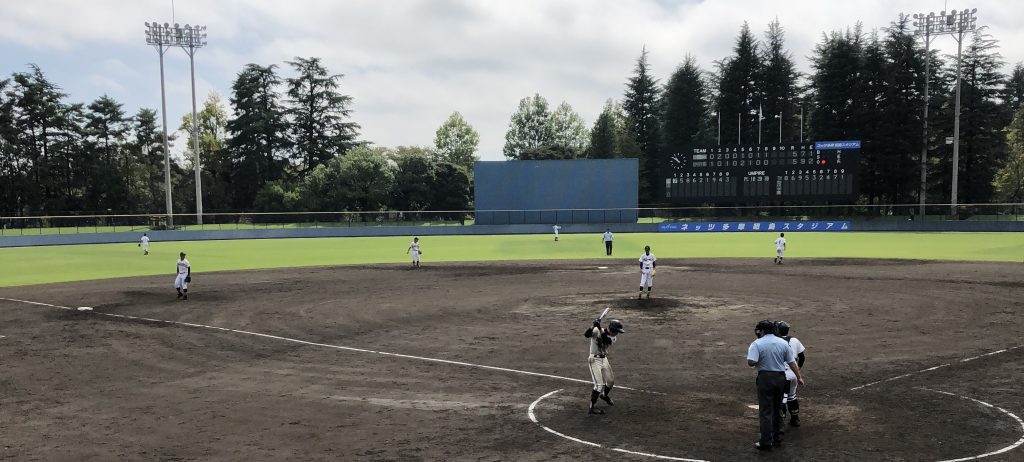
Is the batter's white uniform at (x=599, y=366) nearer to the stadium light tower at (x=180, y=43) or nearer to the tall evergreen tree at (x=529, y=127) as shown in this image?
the stadium light tower at (x=180, y=43)

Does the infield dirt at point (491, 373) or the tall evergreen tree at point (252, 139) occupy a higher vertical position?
the tall evergreen tree at point (252, 139)

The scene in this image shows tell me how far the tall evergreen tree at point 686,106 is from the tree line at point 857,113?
0.52ft

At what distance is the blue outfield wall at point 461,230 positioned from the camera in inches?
2272

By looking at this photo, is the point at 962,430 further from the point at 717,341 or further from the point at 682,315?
the point at 682,315

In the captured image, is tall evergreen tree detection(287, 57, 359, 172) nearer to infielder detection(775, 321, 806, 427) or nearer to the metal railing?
the metal railing

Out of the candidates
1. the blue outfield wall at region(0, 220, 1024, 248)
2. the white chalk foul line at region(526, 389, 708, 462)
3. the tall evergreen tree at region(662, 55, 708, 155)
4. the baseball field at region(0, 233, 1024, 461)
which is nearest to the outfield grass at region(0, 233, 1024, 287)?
the blue outfield wall at region(0, 220, 1024, 248)

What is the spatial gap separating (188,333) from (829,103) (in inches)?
3426

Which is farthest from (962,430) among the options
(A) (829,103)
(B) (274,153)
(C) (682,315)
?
(B) (274,153)

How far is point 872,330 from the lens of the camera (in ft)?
59.3

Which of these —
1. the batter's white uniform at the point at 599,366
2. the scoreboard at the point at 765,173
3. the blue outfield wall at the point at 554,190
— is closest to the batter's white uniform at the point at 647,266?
the batter's white uniform at the point at 599,366

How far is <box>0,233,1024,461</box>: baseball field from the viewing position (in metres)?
10.1

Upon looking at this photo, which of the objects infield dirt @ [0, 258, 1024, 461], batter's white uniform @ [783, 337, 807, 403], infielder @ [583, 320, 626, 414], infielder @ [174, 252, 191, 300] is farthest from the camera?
infielder @ [174, 252, 191, 300]

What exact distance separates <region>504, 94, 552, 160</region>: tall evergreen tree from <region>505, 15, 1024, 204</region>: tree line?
432 inches

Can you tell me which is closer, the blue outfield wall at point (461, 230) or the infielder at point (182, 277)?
the infielder at point (182, 277)
